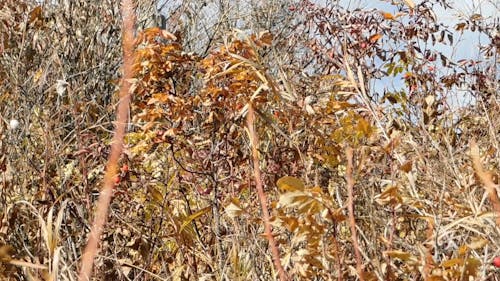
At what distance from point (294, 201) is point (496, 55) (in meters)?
2.56

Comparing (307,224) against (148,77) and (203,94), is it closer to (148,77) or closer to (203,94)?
(203,94)

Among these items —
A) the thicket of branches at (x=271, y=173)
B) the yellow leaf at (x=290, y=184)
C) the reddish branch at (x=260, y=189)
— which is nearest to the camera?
the reddish branch at (x=260, y=189)

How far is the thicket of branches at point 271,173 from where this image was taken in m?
1.43

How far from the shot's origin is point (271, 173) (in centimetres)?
237

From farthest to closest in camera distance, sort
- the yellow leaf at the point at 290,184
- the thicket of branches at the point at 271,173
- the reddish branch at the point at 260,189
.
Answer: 1. the thicket of branches at the point at 271,173
2. the yellow leaf at the point at 290,184
3. the reddish branch at the point at 260,189

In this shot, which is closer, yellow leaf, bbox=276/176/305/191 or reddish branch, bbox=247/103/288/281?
reddish branch, bbox=247/103/288/281

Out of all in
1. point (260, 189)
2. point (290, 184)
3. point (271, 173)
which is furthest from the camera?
point (271, 173)

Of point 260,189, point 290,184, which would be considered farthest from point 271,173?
point 260,189

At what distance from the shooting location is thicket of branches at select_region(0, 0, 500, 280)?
1429 mm

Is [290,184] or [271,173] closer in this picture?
[290,184]

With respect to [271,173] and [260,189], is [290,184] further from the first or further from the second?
[271,173]

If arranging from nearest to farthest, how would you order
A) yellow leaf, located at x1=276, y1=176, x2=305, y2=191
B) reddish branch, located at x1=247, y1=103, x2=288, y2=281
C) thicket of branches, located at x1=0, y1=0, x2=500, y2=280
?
reddish branch, located at x1=247, y1=103, x2=288, y2=281
yellow leaf, located at x1=276, y1=176, x2=305, y2=191
thicket of branches, located at x1=0, y1=0, x2=500, y2=280

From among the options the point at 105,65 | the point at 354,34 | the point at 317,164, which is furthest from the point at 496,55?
the point at 105,65

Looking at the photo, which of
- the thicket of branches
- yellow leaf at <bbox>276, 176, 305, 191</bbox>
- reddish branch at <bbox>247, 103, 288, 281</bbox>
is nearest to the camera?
reddish branch at <bbox>247, 103, 288, 281</bbox>
